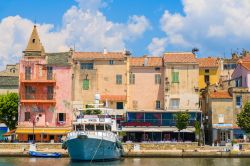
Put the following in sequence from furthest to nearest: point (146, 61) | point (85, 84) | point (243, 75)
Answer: point (146, 61), point (85, 84), point (243, 75)

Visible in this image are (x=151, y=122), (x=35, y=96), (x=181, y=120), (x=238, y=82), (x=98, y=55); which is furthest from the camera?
(x=98, y=55)

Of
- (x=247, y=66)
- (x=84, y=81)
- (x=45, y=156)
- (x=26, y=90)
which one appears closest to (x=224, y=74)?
(x=247, y=66)

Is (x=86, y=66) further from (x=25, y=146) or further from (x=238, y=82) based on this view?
(x=238, y=82)

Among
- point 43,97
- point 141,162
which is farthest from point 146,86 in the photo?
point 141,162

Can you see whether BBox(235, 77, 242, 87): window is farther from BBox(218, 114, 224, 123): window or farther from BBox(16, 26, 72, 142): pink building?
BBox(16, 26, 72, 142): pink building

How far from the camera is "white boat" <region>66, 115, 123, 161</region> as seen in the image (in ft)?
184

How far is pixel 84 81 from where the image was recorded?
259 ft

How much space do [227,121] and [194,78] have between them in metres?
8.64

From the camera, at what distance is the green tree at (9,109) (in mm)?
78875

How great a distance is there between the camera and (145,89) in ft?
262

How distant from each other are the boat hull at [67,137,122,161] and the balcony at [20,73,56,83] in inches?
842

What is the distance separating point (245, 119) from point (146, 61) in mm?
18132

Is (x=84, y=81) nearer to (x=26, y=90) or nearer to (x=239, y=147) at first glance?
(x=26, y=90)

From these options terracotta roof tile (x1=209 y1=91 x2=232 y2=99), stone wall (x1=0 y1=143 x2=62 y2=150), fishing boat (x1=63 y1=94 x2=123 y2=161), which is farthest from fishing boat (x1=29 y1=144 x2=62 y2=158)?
terracotta roof tile (x1=209 y1=91 x2=232 y2=99)
